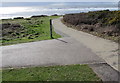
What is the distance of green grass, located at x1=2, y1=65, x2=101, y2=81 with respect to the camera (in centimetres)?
576

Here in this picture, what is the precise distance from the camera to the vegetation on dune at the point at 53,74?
5762mm

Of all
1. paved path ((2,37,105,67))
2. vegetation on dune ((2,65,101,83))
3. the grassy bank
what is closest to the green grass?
vegetation on dune ((2,65,101,83))

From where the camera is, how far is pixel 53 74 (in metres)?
6.09

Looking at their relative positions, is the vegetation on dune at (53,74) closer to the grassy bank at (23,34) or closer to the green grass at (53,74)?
the green grass at (53,74)

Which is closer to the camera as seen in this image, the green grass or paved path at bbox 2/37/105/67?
the green grass

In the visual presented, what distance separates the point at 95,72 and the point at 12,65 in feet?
11.3

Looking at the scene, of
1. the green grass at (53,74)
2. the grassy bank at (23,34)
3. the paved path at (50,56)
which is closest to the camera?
the green grass at (53,74)

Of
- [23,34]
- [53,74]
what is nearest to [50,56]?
[53,74]

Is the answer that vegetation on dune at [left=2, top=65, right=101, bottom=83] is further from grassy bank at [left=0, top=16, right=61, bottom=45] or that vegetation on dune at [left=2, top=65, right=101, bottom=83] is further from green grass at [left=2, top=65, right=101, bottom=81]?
grassy bank at [left=0, top=16, right=61, bottom=45]

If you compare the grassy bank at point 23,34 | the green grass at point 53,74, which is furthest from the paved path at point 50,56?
the grassy bank at point 23,34

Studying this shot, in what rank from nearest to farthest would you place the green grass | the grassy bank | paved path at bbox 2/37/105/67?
the green grass → paved path at bbox 2/37/105/67 → the grassy bank

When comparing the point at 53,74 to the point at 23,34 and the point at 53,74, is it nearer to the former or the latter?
the point at 53,74

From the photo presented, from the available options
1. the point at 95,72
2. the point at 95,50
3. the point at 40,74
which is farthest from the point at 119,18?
the point at 40,74

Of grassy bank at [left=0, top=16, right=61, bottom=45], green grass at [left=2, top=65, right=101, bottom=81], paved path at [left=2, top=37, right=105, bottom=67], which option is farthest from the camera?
grassy bank at [left=0, top=16, right=61, bottom=45]
